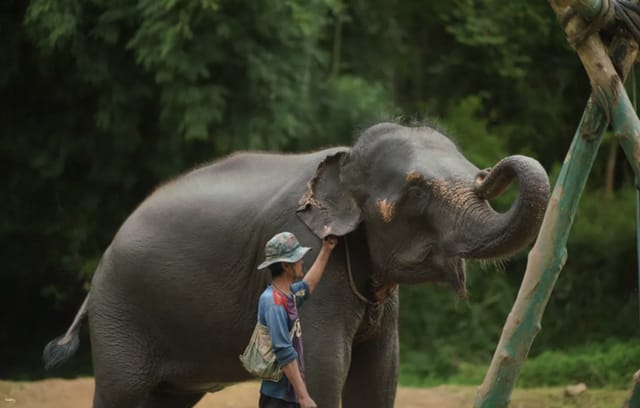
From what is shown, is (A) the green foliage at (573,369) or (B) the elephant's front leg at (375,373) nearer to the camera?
(B) the elephant's front leg at (375,373)

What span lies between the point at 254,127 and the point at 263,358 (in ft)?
21.4

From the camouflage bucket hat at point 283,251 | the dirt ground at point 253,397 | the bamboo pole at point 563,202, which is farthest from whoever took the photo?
the dirt ground at point 253,397

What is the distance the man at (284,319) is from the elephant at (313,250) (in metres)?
0.59

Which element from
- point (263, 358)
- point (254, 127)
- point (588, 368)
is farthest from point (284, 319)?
point (254, 127)

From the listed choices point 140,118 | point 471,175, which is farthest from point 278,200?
point 140,118

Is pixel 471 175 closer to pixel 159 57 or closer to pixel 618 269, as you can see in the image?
pixel 159 57

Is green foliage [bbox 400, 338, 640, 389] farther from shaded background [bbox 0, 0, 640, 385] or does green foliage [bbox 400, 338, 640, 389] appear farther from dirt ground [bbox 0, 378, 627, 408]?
dirt ground [bbox 0, 378, 627, 408]

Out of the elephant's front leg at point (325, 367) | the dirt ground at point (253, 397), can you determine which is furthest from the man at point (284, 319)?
the dirt ground at point (253, 397)

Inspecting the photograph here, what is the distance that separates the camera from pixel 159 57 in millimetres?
11750

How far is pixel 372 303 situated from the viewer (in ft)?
22.5

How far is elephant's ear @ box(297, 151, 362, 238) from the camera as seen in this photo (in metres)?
6.73

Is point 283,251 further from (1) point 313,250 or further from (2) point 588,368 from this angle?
(2) point 588,368

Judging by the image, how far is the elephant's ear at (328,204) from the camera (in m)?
6.73

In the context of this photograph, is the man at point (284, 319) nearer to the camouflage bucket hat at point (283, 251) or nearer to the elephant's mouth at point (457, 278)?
the camouflage bucket hat at point (283, 251)
